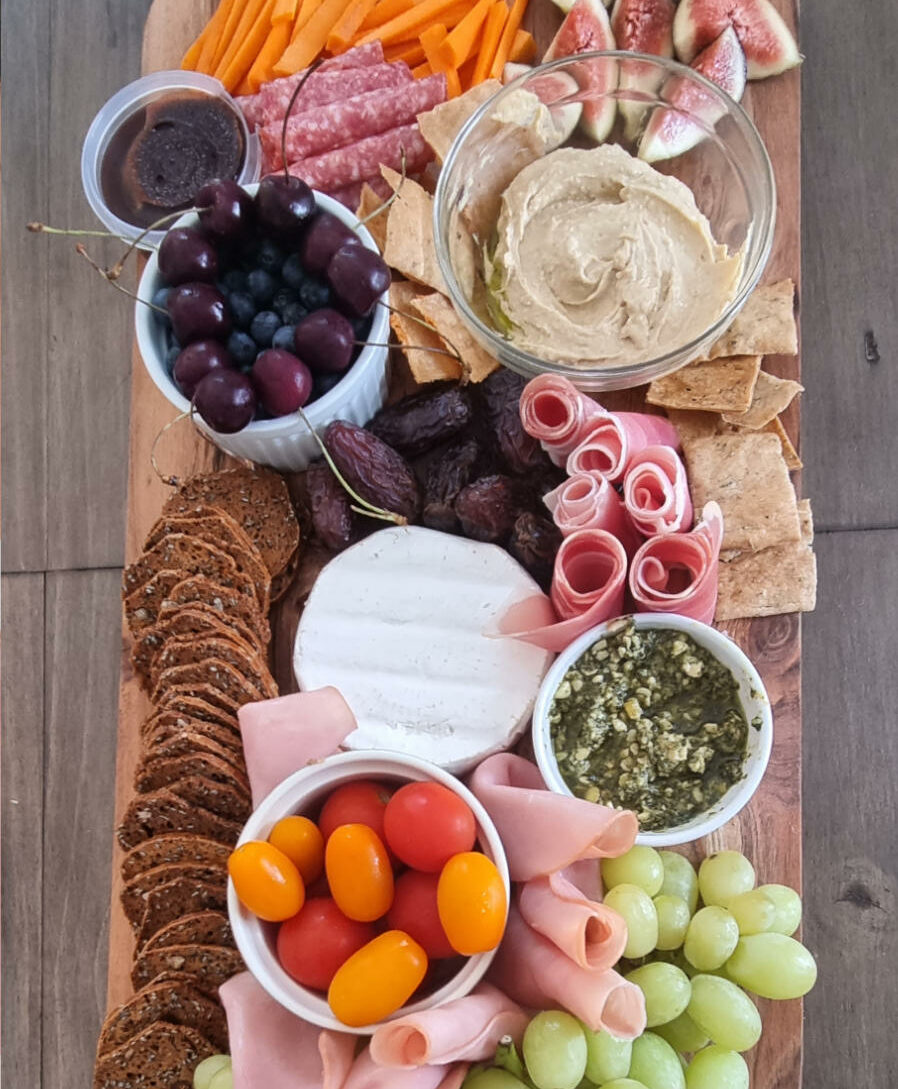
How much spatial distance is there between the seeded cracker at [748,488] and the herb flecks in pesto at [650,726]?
7.8 inches

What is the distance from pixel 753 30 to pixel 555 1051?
1.48 m

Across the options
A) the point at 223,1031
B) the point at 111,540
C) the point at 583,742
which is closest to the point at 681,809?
the point at 583,742

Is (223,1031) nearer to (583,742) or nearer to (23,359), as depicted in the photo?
(583,742)

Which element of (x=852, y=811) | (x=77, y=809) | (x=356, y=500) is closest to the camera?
(x=356, y=500)

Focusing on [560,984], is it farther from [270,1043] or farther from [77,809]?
[77,809]

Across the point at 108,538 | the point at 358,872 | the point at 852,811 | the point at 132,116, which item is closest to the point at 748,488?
the point at 358,872

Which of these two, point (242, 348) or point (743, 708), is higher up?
point (242, 348)

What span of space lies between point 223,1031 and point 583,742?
0.58 metres

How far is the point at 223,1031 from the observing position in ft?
4.32

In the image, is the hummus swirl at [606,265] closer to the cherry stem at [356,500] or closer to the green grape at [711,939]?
the cherry stem at [356,500]

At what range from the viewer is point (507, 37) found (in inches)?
65.6

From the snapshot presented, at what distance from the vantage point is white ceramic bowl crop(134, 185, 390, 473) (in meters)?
1.36

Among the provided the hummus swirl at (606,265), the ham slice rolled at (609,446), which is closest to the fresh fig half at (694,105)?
the hummus swirl at (606,265)

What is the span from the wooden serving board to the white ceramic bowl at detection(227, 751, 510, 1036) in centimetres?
34
